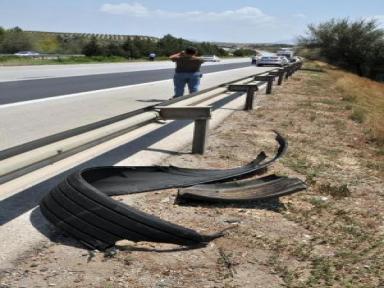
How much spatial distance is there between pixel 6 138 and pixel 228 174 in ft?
13.1

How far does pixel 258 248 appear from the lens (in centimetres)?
406

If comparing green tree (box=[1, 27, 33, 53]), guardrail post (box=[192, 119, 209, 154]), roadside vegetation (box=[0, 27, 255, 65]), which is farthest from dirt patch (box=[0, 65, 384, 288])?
green tree (box=[1, 27, 33, 53])

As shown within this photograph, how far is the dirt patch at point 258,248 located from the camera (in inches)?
137

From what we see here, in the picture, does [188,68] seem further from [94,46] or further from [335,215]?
[94,46]

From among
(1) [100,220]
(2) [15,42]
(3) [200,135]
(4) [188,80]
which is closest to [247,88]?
(4) [188,80]

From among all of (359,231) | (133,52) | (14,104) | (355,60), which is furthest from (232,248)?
(133,52)

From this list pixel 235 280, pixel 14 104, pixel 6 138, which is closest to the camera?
pixel 235 280

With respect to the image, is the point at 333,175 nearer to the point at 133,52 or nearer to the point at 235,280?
the point at 235,280

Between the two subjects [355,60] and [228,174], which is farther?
[355,60]

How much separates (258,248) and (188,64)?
395 inches

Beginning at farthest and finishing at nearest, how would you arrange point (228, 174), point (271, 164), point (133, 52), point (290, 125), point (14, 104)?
1. point (133, 52)
2. point (14, 104)
3. point (290, 125)
4. point (271, 164)
5. point (228, 174)

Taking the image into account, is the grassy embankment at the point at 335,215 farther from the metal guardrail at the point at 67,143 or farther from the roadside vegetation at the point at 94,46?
the roadside vegetation at the point at 94,46

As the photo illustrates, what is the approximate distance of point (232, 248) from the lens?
403 centimetres

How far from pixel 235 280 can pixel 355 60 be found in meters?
62.3
